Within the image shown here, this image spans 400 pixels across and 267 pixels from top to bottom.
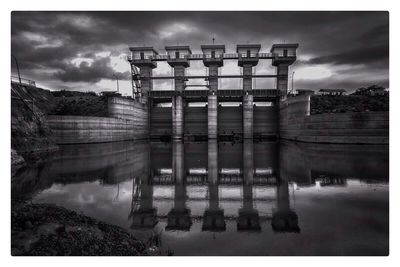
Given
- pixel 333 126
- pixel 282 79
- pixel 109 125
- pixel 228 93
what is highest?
pixel 282 79

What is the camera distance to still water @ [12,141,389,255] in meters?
6.72

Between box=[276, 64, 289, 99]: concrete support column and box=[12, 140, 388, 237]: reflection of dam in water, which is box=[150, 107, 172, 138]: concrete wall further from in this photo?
box=[12, 140, 388, 237]: reflection of dam in water

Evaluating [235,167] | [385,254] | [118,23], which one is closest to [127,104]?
[235,167]

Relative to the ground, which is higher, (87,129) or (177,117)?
(177,117)

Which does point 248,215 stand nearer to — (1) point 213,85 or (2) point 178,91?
(1) point 213,85

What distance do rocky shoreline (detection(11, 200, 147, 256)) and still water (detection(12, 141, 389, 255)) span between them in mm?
582

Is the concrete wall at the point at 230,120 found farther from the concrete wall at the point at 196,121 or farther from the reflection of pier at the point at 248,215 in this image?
the reflection of pier at the point at 248,215

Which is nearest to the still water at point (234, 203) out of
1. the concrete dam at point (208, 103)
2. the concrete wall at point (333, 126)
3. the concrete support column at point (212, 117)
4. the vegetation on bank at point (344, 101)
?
the concrete wall at point (333, 126)

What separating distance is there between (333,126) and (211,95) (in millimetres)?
21771

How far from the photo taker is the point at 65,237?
20.9 feet

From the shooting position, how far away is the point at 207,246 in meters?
6.52

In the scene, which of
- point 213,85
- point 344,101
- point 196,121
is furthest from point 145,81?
point 344,101

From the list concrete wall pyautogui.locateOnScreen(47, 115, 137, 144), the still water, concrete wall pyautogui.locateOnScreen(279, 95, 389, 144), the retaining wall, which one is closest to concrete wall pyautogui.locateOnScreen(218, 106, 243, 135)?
concrete wall pyautogui.locateOnScreen(279, 95, 389, 144)

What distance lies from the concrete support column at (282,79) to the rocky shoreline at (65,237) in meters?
48.6
